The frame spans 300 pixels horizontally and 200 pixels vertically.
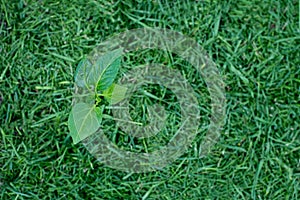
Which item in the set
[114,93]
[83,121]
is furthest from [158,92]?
[83,121]

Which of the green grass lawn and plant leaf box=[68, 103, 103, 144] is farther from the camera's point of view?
the green grass lawn

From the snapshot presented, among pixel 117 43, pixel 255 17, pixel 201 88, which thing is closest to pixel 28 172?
pixel 117 43

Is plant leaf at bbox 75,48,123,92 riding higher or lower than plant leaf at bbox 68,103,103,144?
higher

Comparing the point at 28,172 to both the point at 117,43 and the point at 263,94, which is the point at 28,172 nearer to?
the point at 117,43

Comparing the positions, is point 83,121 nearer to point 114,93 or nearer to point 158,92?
point 114,93

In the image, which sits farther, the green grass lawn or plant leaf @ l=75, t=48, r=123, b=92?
the green grass lawn
